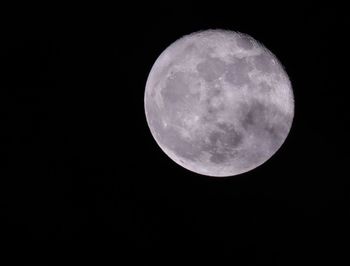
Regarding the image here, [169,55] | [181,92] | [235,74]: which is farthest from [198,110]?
[169,55]

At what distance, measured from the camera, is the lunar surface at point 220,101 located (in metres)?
4.49

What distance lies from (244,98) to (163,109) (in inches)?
38.2

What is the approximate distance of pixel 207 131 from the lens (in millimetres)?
4637

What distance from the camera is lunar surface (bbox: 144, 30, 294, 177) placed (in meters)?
4.49

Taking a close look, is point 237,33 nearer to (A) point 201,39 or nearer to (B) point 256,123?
(A) point 201,39

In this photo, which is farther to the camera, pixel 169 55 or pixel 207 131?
pixel 169 55

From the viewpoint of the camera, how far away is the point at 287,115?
488cm

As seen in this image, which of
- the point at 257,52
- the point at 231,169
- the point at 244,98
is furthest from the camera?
the point at 231,169

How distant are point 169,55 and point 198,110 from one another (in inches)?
35.8

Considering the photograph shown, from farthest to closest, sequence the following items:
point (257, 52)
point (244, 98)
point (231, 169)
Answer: point (231, 169) → point (257, 52) → point (244, 98)

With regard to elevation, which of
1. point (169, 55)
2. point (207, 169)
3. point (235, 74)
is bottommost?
point (207, 169)

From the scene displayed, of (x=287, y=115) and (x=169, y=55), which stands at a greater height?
(x=169, y=55)

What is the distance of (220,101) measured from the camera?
14.7ft

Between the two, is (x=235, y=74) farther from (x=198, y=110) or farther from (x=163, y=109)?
(x=163, y=109)
